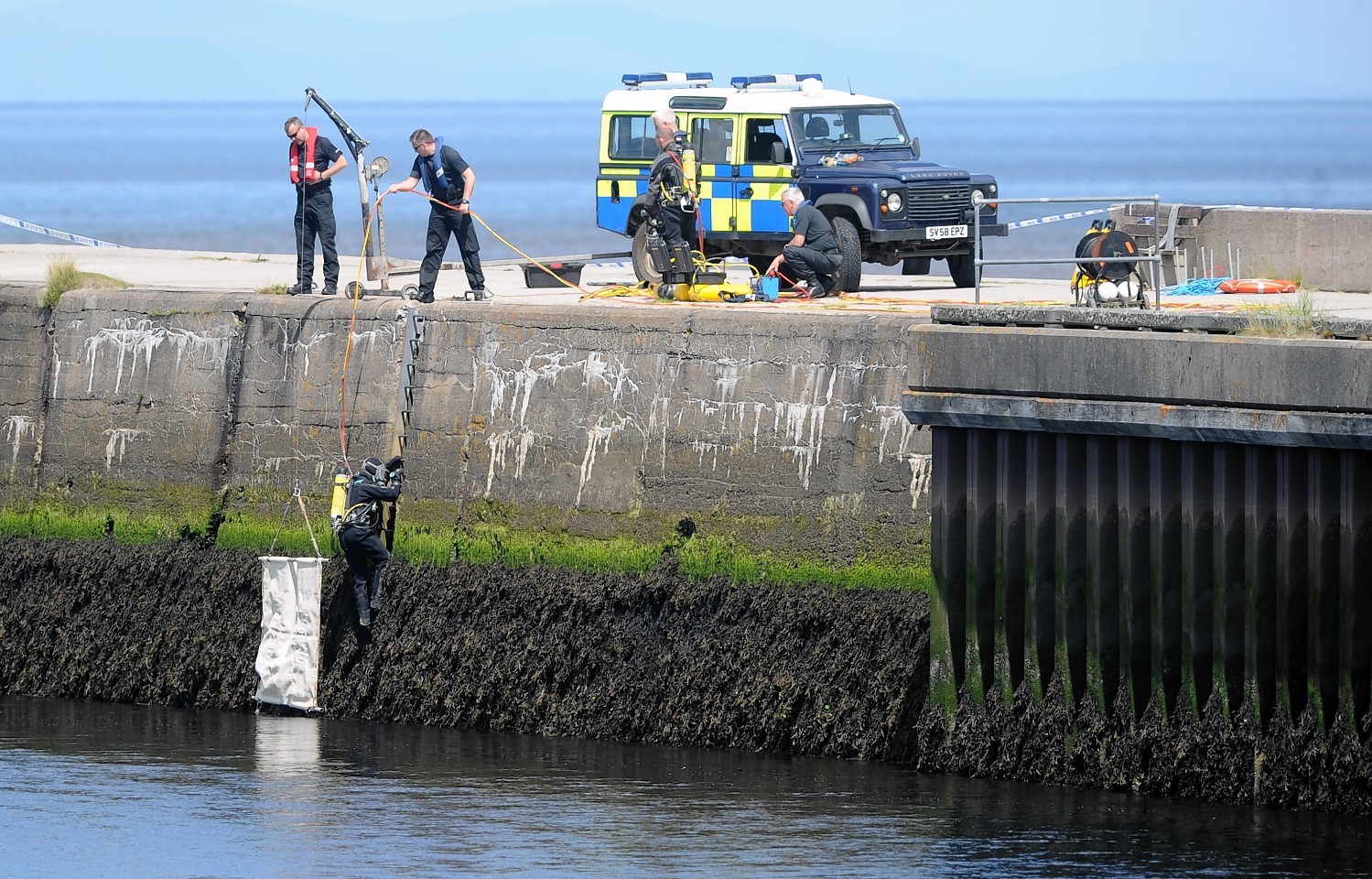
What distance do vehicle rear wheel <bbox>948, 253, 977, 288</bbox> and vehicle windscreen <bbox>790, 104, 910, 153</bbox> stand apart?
1372 millimetres

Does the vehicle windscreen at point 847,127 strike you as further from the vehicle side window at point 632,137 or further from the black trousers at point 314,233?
the black trousers at point 314,233

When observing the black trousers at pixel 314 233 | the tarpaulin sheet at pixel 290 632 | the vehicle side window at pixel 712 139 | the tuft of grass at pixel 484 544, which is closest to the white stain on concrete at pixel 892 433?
the tuft of grass at pixel 484 544

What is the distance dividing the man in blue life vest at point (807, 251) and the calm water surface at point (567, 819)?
4940 mm

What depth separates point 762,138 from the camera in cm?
2027

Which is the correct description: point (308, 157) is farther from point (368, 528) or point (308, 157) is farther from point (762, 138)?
point (762, 138)

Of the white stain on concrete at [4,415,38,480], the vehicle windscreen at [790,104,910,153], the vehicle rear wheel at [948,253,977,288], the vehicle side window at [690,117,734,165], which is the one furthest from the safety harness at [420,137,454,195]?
the vehicle rear wheel at [948,253,977,288]

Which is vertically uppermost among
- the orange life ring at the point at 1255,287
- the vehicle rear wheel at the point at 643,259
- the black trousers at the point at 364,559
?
the vehicle rear wheel at the point at 643,259

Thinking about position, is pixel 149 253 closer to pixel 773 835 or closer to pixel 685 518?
pixel 685 518

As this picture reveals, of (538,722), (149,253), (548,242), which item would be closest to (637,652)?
(538,722)

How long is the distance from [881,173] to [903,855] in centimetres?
988

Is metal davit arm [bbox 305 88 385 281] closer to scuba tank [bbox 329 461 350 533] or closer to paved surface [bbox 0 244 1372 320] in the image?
paved surface [bbox 0 244 1372 320]

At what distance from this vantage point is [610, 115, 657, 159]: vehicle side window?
21.0 m

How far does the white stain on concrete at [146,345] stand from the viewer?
1631cm

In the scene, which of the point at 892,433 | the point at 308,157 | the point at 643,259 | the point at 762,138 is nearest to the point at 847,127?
the point at 762,138
